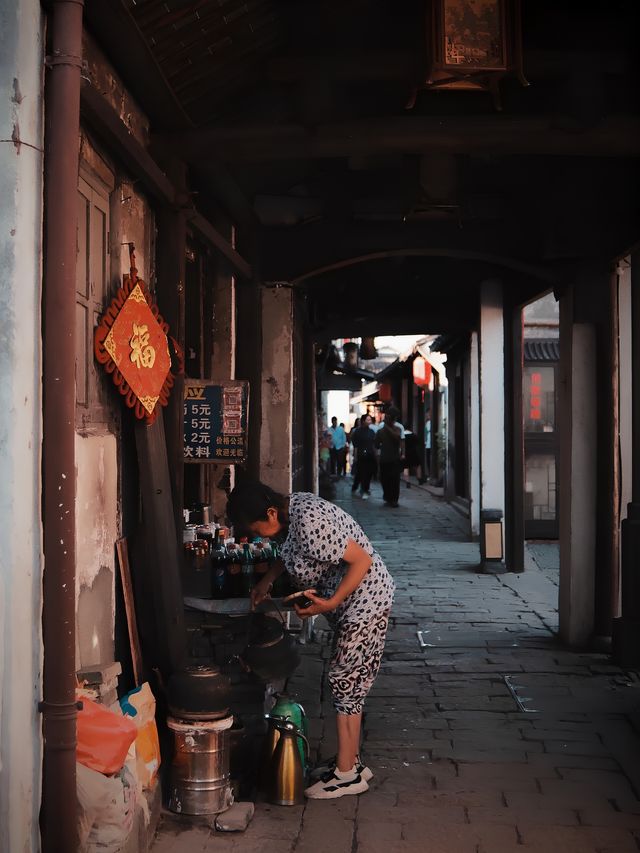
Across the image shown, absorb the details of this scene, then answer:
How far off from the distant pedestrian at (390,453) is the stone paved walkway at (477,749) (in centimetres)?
1118

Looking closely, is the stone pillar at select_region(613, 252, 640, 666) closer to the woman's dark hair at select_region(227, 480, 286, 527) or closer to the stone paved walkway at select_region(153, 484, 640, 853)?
the stone paved walkway at select_region(153, 484, 640, 853)

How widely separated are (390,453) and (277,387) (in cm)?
1209

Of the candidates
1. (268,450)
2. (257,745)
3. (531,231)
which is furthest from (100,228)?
(531,231)

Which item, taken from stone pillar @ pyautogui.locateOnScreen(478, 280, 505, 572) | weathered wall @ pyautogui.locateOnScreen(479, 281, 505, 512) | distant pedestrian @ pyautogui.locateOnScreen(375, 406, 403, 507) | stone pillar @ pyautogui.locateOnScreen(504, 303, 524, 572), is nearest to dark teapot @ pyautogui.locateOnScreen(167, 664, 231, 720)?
stone pillar @ pyautogui.locateOnScreen(504, 303, 524, 572)

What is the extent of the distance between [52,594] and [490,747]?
333 cm

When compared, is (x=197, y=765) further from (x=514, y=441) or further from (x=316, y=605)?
(x=514, y=441)

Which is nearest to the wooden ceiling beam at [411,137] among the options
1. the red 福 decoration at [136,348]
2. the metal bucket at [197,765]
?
the red 福 decoration at [136,348]

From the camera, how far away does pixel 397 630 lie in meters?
9.20

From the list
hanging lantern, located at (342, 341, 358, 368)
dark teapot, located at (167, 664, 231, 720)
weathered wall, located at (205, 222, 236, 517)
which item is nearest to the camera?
dark teapot, located at (167, 664, 231, 720)

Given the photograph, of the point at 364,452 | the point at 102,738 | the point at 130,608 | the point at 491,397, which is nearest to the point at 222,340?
the point at 130,608

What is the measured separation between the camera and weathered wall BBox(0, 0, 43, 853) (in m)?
3.60

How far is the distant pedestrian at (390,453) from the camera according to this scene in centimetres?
2147

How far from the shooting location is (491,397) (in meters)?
13.7

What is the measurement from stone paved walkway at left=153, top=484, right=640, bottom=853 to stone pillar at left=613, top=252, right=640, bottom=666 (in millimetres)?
233
